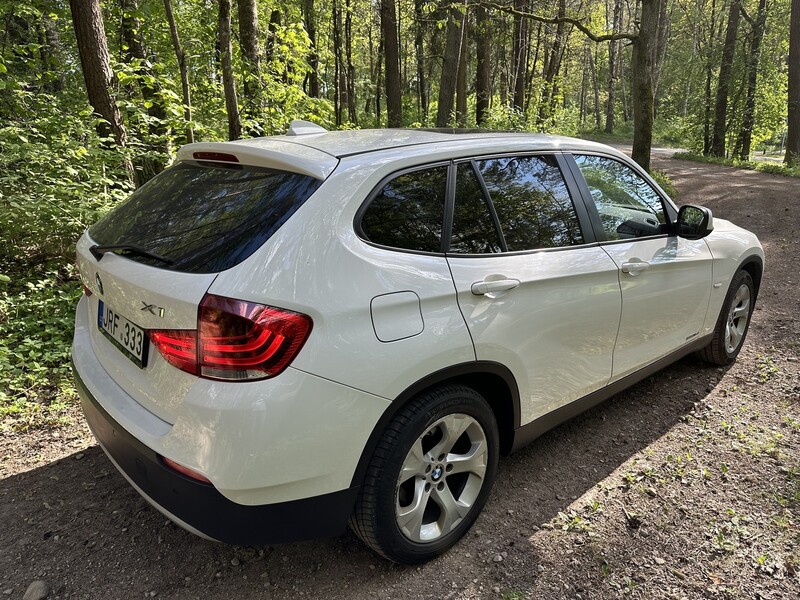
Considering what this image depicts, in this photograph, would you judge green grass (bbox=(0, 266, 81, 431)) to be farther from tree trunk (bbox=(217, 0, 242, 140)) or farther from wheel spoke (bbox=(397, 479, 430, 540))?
tree trunk (bbox=(217, 0, 242, 140))

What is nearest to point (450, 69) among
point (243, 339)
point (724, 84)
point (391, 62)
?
point (391, 62)

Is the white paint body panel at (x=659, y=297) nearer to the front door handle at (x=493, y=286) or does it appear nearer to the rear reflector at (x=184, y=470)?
the front door handle at (x=493, y=286)

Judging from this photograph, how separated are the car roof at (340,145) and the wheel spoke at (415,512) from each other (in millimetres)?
1339

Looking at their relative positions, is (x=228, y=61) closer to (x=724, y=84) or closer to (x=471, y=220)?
(x=471, y=220)

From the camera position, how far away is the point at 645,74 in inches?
390

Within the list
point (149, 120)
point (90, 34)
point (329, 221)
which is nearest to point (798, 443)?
point (329, 221)

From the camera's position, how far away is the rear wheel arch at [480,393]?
1955mm

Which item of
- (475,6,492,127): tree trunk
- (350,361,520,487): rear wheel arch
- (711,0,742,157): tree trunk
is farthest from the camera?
(711,0,742,157): tree trunk

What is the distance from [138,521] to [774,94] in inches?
1134

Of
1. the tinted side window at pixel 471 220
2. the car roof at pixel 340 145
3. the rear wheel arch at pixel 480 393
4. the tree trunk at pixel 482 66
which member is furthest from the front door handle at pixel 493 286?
the tree trunk at pixel 482 66

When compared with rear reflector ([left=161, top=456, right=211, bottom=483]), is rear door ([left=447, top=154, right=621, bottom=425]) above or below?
above

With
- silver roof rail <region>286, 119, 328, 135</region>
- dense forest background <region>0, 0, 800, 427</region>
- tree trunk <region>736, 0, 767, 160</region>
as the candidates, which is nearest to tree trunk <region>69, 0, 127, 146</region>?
dense forest background <region>0, 0, 800, 427</region>

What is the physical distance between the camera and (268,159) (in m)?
2.14

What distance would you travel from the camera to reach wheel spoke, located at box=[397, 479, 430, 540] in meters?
2.17
